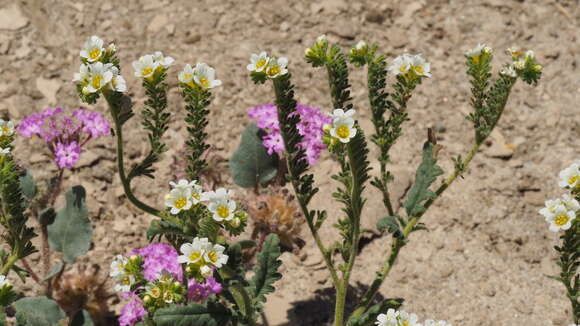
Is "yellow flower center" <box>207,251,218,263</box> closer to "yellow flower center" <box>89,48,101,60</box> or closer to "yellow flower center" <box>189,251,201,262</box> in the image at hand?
"yellow flower center" <box>189,251,201,262</box>

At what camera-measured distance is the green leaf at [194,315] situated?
112 inches

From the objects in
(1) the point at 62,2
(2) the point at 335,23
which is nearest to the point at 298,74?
(2) the point at 335,23

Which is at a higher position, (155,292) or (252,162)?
(252,162)

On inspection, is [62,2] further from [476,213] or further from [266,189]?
[476,213]

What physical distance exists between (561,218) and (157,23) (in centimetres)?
364

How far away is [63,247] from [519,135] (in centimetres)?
316

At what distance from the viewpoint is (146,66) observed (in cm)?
297

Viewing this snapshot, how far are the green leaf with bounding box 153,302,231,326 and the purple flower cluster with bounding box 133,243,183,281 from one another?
15.0 inches

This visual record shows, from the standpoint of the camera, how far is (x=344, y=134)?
8.72 ft

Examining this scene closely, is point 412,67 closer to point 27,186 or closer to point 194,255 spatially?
point 194,255

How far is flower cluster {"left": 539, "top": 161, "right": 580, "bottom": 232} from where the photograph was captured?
287 cm

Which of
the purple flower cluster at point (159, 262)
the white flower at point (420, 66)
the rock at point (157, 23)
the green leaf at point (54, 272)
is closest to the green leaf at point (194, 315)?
the purple flower cluster at point (159, 262)

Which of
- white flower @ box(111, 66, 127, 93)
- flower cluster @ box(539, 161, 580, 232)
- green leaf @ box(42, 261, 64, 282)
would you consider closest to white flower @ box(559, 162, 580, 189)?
flower cluster @ box(539, 161, 580, 232)

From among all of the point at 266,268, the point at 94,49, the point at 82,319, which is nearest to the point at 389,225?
the point at 266,268
